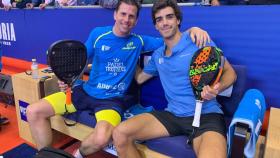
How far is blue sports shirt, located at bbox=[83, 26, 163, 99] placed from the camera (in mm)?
1884

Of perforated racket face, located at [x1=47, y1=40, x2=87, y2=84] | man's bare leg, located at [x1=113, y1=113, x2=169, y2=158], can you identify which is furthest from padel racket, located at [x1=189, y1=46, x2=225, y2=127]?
perforated racket face, located at [x1=47, y1=40, x2=87, y2=84]

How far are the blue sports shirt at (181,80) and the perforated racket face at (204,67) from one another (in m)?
0.14

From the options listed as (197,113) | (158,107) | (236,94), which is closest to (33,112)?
(158,107)

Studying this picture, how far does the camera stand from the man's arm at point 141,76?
1909 mm

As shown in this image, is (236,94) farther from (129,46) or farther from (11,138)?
(11,138)

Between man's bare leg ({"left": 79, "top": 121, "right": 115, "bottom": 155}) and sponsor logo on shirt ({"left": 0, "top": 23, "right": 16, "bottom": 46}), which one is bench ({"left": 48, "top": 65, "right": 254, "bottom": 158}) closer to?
man's bare leg ({"left": 79, "top": 121, "right": 115, "bottom": 155})

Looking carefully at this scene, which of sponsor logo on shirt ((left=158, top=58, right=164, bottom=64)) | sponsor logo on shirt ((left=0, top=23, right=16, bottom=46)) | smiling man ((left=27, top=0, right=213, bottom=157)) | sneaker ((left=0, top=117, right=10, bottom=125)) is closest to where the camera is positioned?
sponsor logo on shirt ((left=158, top=58, right=164, bottom=64))

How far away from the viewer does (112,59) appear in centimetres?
189

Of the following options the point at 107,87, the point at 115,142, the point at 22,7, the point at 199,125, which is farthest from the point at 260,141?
the point at 22,7

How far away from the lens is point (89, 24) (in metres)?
2.61

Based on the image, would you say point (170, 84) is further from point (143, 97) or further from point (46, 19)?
point (46, 19)

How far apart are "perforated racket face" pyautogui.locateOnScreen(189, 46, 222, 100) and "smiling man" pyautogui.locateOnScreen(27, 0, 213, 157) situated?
568 millimetres

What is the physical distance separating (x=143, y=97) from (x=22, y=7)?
6.89ft

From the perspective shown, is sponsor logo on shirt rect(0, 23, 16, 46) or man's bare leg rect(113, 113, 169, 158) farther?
sponsor logo on shirt rect(0, 23, 16, 46)
